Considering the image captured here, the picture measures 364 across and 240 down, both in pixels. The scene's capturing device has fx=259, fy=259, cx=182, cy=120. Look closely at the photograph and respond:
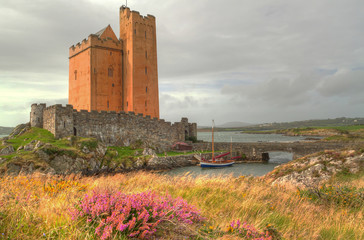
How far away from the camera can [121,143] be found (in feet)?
116

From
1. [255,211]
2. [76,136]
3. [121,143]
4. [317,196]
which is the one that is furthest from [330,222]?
[121,143]

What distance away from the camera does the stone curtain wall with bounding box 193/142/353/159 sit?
40.3 m

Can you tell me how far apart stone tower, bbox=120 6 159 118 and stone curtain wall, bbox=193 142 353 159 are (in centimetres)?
1171

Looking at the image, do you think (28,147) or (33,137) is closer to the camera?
(28,147)

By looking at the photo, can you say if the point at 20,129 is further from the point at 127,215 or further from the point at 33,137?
the point at 127,215

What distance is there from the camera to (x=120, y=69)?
42.7 meters

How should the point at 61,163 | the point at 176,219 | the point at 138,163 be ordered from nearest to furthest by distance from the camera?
the point at 176,219, the point at 61,163, the point at 138,163

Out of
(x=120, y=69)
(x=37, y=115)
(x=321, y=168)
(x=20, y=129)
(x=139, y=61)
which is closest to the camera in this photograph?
(x=321, y=168)

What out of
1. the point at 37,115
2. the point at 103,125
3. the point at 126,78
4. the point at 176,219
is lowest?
the point at 176,219

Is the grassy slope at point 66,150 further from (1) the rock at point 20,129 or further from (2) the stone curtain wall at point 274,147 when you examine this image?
(2) the stone curtain wall at point 274,147

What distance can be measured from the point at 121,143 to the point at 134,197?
104ft

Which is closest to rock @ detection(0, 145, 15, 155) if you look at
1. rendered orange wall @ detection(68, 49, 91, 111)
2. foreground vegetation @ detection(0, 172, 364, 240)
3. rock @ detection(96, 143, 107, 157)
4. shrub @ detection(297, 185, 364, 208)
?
rock @ detection(96, 143, 107, 157)

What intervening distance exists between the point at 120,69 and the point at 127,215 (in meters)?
41.0

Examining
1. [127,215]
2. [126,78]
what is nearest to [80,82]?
[126,78]
